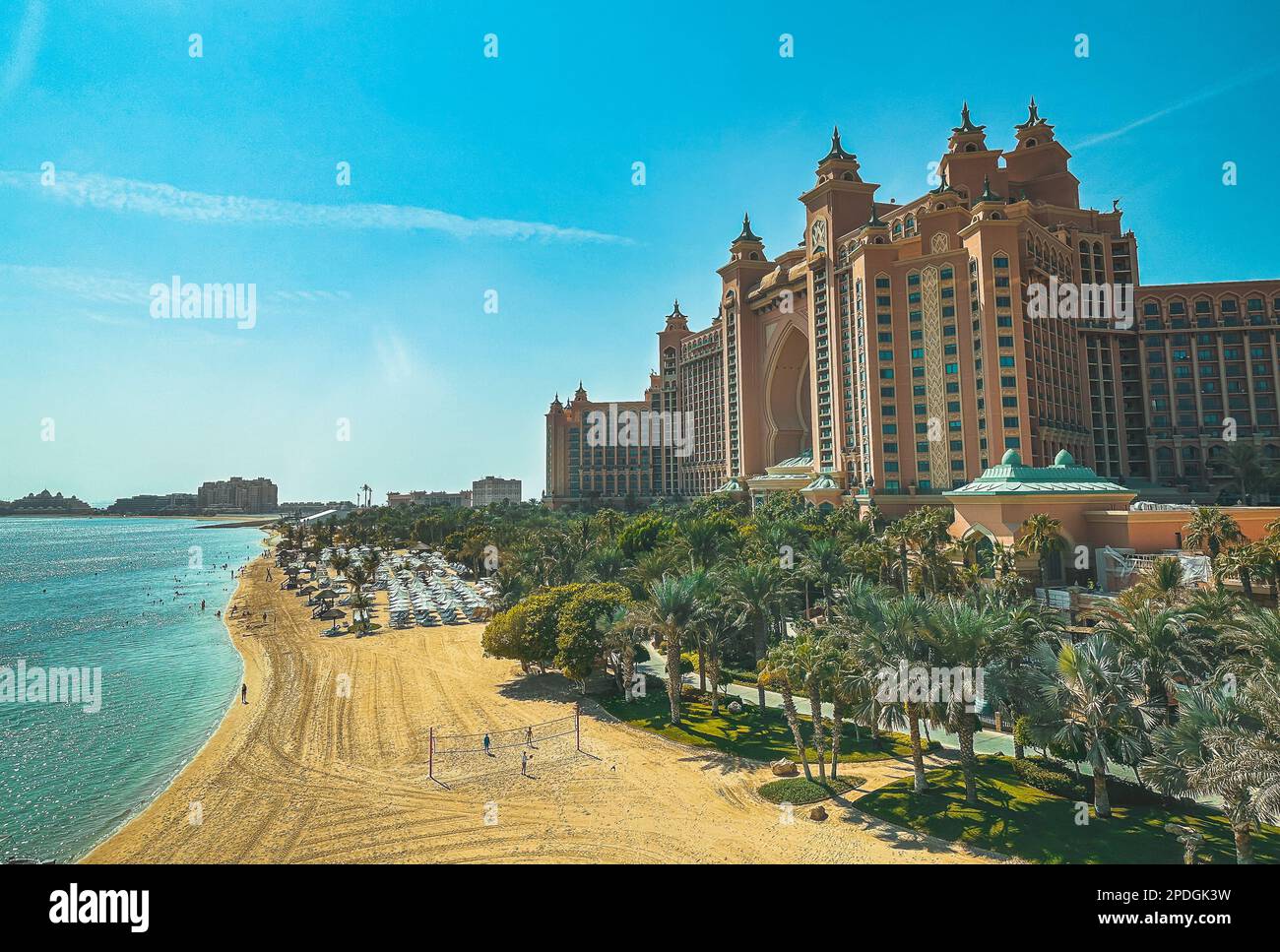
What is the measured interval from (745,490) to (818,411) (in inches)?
884

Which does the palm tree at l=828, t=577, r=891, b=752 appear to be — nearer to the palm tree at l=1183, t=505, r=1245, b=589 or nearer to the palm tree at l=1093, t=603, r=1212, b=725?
the palm tree at l=1093, t=603, r=1212, b=725

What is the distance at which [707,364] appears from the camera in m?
146

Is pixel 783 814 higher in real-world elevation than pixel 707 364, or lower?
lower

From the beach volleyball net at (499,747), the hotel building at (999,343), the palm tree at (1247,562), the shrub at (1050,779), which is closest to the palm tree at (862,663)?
the shrub at (1050,779)

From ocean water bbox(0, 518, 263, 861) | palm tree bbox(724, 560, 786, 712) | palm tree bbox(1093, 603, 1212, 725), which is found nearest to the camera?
palm tree bbox(1093, 603, 1212, 725)

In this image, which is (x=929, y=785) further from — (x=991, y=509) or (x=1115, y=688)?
(x=991, y=509)

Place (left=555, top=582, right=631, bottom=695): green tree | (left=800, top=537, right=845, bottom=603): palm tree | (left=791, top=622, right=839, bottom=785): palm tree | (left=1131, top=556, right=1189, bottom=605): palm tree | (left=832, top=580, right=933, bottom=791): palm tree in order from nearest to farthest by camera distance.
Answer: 1. (left=832, top=580, right=933, bottom=791): palm tree
2. (left=791, top=622, right=839, bottom=785): palm tree
3. (left=1131, top=556, right=1189, bottom=605): palm tree
4. (left=555, top=582, right=631, bottom=695): green tree
5. (left=800, top=537, right=845, bottom=603): palm tree

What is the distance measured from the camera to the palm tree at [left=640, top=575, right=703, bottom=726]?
32.0 m

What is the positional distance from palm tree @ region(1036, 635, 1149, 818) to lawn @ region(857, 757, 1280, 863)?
4.08 feet

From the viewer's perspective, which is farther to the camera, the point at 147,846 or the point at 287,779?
the point at 287,779

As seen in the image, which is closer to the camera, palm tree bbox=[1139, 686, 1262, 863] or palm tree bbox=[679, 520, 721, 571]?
palm tree bbox=[1139, 686, 1262, 863]

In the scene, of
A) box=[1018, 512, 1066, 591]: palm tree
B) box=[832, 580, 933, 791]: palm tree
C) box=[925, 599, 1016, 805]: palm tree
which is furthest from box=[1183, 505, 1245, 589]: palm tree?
box=[832, 580, 933, 791]: palm tree

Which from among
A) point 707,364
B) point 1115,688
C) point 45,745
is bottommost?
point 45,745

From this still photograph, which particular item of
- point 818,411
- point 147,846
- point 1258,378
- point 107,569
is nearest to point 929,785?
point 147,846
